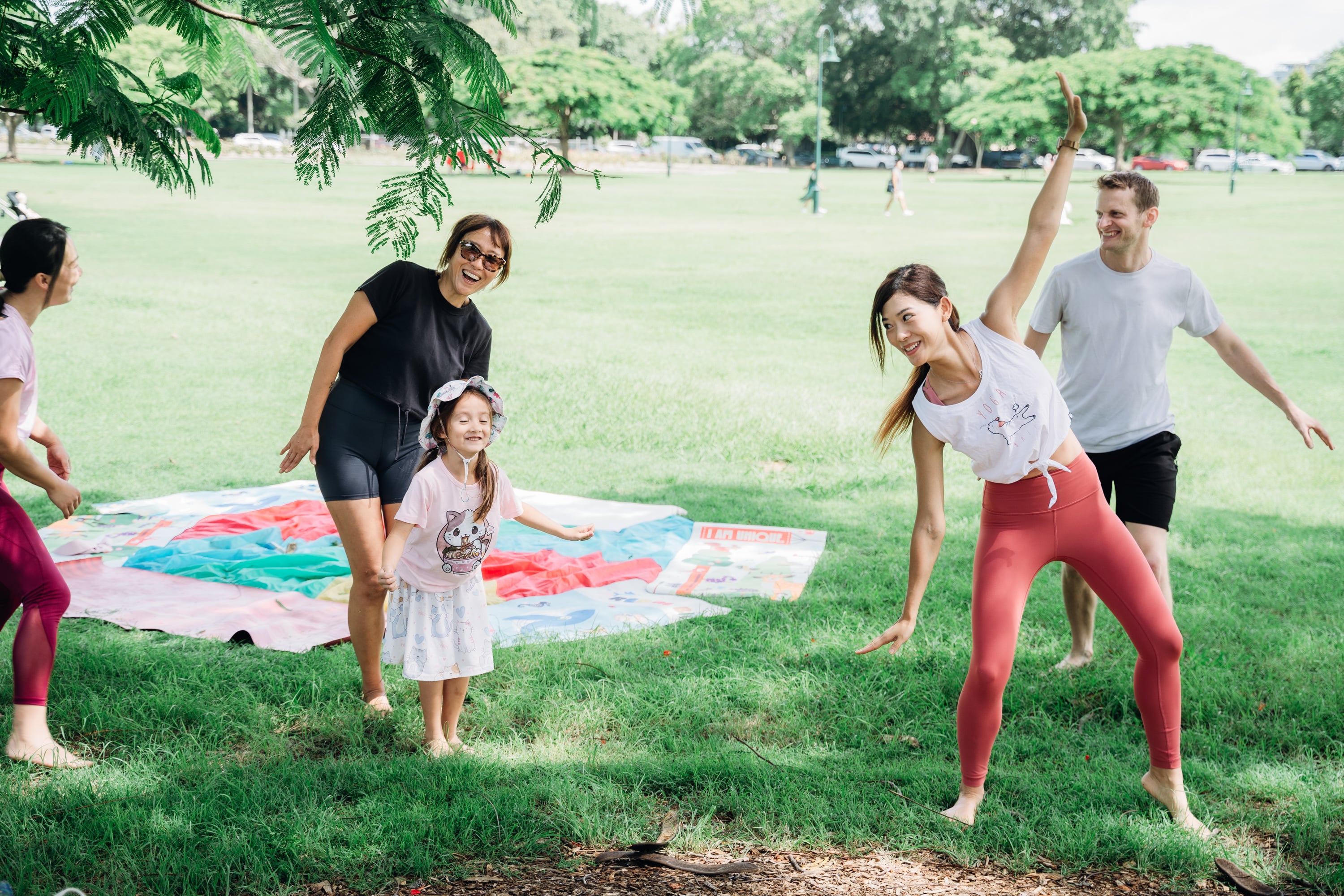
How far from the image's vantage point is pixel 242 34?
11.2ft

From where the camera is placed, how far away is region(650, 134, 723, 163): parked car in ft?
261

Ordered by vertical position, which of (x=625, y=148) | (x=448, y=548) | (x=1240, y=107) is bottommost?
(x=448, y=548)

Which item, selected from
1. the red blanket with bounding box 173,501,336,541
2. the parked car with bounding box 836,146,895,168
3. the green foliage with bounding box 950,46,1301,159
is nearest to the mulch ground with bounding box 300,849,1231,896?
the red blanket with bounding box 173,501,336,541

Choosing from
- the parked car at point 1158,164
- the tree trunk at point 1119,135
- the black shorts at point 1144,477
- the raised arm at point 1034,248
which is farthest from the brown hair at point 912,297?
the parked car at point 1158,164

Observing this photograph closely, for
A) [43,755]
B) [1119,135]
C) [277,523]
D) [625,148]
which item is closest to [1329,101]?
[1119,135]

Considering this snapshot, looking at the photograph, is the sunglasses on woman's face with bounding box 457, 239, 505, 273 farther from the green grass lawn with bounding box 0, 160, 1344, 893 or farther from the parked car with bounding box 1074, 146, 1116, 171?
the parked car with bounding box 1074, 146, 1116, 171

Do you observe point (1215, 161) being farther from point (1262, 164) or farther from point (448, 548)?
point (448, 548)

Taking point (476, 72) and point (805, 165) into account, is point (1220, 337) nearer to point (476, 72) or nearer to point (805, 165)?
point (476, 72)

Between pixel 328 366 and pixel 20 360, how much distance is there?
1002 millimetres

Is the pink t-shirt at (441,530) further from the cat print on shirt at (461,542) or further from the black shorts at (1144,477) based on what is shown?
the black shorts at (1144,477)

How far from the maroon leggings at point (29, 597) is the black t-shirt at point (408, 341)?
4.00ft

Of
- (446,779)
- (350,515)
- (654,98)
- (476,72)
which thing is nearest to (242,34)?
(476,72)

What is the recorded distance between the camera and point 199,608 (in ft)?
18.8

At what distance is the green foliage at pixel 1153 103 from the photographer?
57031mm
